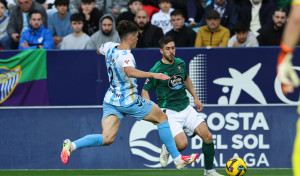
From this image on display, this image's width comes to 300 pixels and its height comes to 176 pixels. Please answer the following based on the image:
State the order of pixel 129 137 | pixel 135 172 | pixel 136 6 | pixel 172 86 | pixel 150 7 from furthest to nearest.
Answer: pixel 150 7 → pixel 136 6 → pixel 129 137 → pixel 135 172 → pixel 172 86

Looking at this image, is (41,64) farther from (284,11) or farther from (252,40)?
(284,11)

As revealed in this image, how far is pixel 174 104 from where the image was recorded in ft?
33.1

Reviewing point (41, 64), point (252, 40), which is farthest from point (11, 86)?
point (252, 40)

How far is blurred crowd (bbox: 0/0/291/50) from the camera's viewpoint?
13.4 m

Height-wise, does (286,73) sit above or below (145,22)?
below

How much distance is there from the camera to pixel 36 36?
1367cm

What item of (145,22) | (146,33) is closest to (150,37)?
(146,33)

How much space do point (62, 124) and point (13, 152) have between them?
3.35 feet

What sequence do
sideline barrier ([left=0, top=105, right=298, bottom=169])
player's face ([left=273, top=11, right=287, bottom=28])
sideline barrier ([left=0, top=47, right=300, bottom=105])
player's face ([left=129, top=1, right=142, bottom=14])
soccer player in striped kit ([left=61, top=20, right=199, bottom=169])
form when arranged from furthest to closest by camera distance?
player's face ([left=129, top=1, right=142, bottom=14]) → player's face ([left=273, top=11, right=287, bottom=28]) → sideline barrier ([left=0, top=47, right=300, bottom=105]) → sideline barrier ([left=0, top=105, right=298, bottom=169]) → soccer player in striped kit ([left=61, top=20, right=199, bottom=169])

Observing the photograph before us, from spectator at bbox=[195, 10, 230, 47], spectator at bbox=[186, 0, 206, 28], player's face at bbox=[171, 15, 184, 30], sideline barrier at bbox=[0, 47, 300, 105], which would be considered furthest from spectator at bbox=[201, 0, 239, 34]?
sideline barrier at bbox=[0, 47, 300, 105]

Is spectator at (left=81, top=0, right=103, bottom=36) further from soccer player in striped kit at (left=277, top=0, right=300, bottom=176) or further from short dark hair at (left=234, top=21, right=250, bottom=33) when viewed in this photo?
soccer player in striped kit at (left=277, top=0, right=300, bottom=176)

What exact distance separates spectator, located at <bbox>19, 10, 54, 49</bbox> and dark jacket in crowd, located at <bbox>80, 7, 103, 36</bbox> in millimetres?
1288

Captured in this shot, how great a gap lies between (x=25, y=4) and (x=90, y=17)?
4.84 ft

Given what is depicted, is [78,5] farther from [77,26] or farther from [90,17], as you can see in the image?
[77,26]
